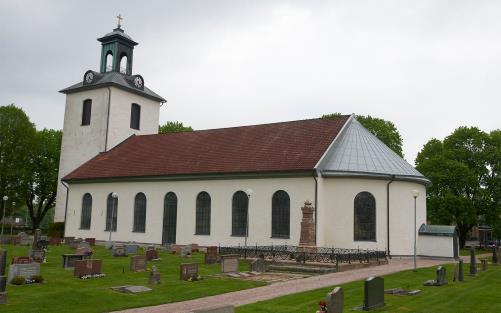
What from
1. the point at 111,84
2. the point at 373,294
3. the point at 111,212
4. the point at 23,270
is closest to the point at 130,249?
the point at 111,212

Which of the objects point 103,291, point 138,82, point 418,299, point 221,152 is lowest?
point 103,291

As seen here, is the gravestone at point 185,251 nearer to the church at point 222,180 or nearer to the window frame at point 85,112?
the church at point 222,180

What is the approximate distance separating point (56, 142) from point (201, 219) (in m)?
30.9

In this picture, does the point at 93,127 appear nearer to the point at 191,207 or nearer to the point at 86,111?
the point at 86,111

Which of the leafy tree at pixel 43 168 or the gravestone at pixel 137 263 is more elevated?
the leafy tree at pixel 43 168

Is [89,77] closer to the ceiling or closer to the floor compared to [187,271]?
closer to the ceiling

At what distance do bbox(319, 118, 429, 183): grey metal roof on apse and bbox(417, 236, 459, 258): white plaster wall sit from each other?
12.2 feet

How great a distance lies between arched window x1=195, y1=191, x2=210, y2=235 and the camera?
31.9 meters

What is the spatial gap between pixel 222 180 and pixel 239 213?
8.11ft

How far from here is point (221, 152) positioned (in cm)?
3372

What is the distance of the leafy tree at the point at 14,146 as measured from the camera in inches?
1961

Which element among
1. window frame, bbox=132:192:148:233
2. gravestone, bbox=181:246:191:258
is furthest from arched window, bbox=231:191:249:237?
window frame, bbox=132:192:148:233

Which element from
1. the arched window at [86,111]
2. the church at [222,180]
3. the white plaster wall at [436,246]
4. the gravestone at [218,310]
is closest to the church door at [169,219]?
the church at [222,180]

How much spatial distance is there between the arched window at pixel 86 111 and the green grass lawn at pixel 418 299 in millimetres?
30407
